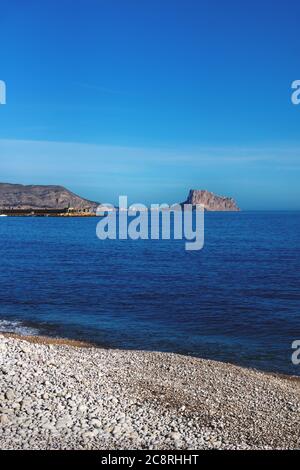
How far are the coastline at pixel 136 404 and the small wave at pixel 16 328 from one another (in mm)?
7658

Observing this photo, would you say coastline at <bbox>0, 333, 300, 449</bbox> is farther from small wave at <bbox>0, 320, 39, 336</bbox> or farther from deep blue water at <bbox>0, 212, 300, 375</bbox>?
small wave at <bbox>0, 320, 39, 336</bbox>

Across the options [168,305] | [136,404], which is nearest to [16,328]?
[168,305]

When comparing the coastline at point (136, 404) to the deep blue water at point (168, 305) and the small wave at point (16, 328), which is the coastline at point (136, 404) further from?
the small wave at point (16, 328)

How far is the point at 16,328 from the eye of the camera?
26828 mm

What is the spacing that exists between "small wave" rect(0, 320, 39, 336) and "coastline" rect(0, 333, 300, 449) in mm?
7658

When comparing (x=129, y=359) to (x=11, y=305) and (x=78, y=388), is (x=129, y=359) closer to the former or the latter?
(x=78, y=388)

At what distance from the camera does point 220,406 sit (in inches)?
548

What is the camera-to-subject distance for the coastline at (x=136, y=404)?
37.4ft

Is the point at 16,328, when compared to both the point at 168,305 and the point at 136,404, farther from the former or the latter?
the point at 136,404

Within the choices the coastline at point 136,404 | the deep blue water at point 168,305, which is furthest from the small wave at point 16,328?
the coastline at point 136,404

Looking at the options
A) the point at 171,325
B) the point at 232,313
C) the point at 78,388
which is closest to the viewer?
the point at 78,388

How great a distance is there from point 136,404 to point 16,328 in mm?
15222
